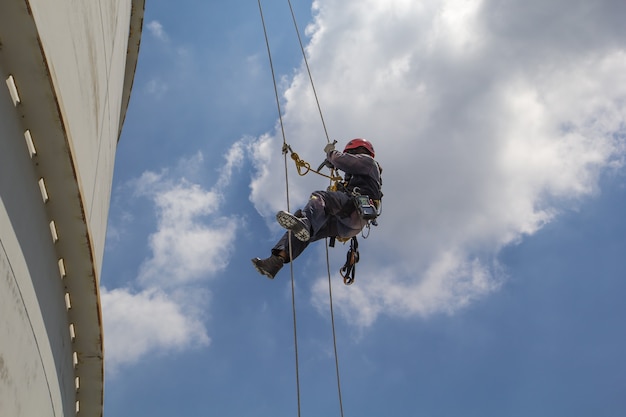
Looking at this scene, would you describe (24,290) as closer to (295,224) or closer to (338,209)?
(295,224)

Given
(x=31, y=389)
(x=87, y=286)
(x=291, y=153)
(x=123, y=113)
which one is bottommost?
(x=31, y=389)

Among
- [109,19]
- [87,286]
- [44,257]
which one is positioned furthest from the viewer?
[109,19]

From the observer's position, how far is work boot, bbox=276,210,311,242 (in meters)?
7.30

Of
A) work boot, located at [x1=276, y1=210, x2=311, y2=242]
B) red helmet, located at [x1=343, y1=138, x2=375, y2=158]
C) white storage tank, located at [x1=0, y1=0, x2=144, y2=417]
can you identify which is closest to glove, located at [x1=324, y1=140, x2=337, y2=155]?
red helmet, located at [x1=343, y1=138, x2=375, y2=158]

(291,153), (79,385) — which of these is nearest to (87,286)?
(79,385)

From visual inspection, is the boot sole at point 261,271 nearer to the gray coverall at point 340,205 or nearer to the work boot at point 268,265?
the work boot at point 268,265

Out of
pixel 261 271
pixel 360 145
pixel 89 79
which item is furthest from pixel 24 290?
pixel 360 145

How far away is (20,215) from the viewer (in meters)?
3.62

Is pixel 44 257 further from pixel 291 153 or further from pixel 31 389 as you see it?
pixel 291 153

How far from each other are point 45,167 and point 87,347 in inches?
76.2

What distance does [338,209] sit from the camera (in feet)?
27.1

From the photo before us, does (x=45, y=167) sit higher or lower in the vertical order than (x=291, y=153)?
lower

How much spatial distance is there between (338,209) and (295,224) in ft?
3.52

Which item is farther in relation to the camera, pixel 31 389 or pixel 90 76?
pixel 90 76
